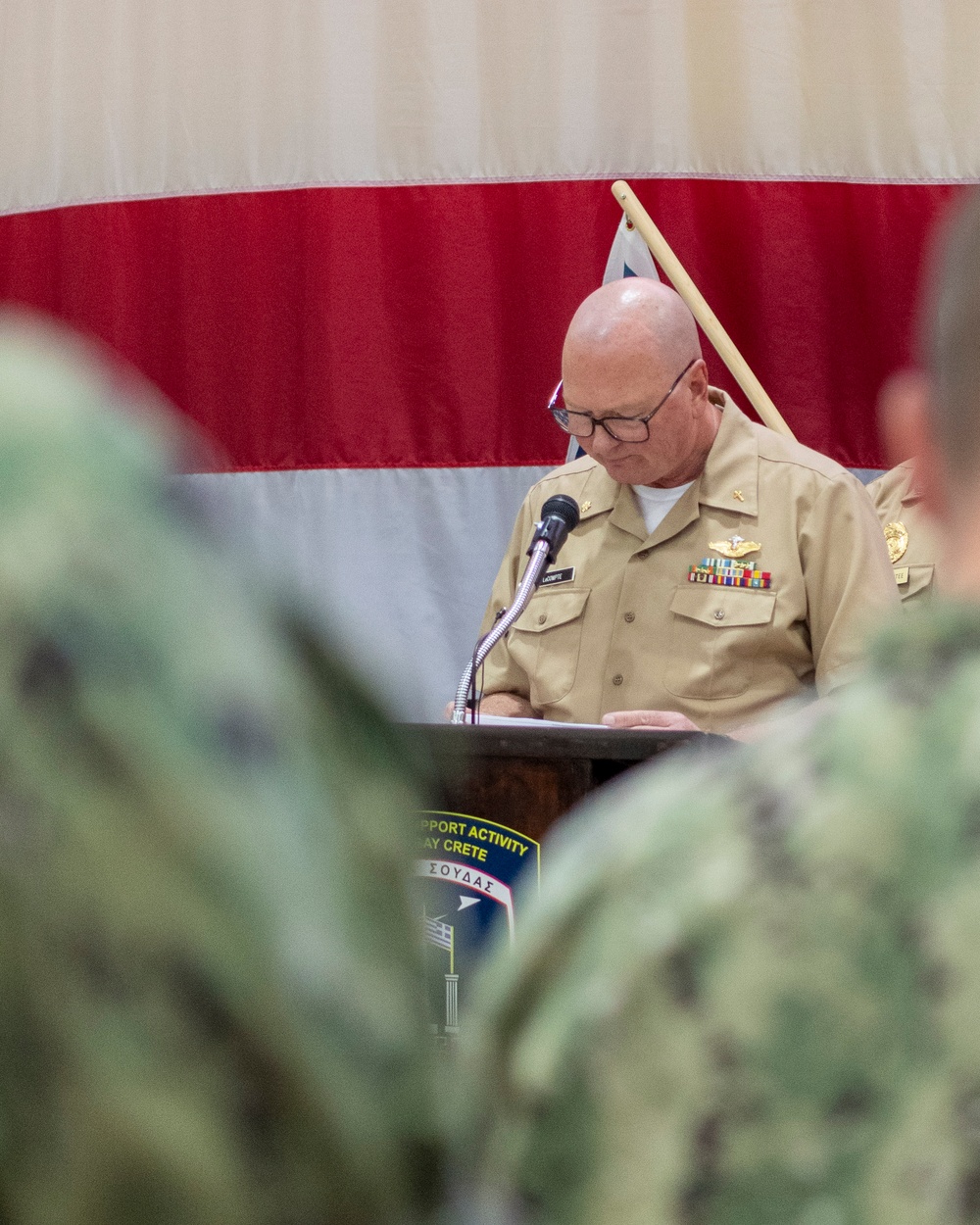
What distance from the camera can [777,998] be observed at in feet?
1.22

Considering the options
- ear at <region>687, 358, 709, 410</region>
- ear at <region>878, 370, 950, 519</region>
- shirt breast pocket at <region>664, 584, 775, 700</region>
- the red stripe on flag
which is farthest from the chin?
ear at <region>878, 370, 950, 519</region>

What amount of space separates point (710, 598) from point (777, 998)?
227cm

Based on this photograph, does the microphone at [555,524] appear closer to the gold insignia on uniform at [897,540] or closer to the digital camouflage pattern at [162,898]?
the gold insignia on uniform at [897,540]

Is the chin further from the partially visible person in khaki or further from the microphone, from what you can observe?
the microphone

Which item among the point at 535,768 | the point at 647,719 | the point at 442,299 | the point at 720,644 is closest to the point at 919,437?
the point at 535,768

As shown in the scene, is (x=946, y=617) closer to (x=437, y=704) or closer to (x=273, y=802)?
(x=273, y=802)

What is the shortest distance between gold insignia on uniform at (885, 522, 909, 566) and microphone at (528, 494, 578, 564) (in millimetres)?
826

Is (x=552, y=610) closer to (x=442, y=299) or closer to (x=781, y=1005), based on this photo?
(x=442, y=299)

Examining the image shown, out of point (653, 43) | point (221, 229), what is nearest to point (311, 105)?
point (221, 229)

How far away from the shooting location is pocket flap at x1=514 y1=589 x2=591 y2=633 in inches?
108

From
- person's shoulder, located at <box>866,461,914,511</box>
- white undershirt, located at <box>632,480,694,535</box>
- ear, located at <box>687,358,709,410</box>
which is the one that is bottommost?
white undershirt, located at <box>632,480,694,535</box>

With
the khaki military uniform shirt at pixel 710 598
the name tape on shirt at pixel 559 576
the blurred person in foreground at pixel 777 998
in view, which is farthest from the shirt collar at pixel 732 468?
the blurred person in foreground at pixel 777 998

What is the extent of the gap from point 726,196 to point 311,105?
954 millimetres

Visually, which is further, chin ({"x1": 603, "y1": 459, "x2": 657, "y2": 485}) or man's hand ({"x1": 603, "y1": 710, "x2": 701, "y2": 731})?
chin ({"x1": 603, "y1": 459, "x2": 657, "y2": 485})
